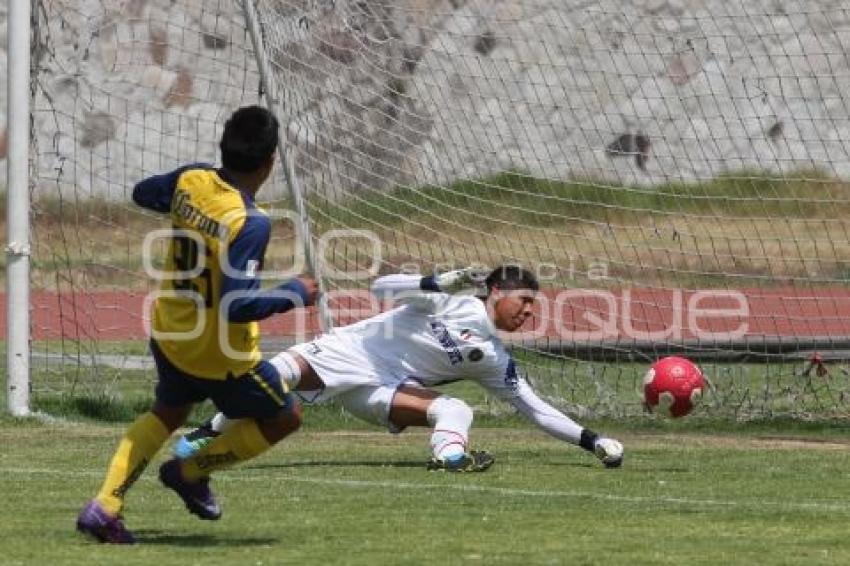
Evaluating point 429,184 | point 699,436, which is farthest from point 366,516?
point 429,184

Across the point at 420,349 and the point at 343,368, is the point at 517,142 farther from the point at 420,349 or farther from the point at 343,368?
the point at 343,368

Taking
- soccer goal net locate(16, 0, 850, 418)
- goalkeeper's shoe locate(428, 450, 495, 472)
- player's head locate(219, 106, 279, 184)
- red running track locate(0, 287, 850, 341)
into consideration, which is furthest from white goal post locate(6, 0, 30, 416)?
player's head locate(219, 106, 279, 184)

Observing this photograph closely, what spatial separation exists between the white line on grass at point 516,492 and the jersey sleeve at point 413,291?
41.4 inches

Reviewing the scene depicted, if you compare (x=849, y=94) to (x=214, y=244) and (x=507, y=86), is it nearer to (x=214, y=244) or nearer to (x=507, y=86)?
(x=507, y=86)

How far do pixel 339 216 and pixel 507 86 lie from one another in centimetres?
150

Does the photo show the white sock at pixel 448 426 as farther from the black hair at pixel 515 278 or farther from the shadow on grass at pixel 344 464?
the black hair at pixel 515 278

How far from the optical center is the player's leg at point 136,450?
Answer: 769cm

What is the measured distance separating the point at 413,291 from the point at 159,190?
9.65 ft

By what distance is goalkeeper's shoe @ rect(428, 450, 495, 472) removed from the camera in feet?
34.1

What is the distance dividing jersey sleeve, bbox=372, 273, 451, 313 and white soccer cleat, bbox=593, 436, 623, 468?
1.17 meters

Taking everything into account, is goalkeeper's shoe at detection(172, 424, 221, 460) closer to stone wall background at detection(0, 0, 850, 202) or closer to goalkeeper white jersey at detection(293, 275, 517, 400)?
goalkeeper white jersey at detection(293, 275, 517, 400)

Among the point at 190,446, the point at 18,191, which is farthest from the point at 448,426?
the point at 18,191

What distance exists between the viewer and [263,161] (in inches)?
308

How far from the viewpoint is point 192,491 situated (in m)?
8.05
